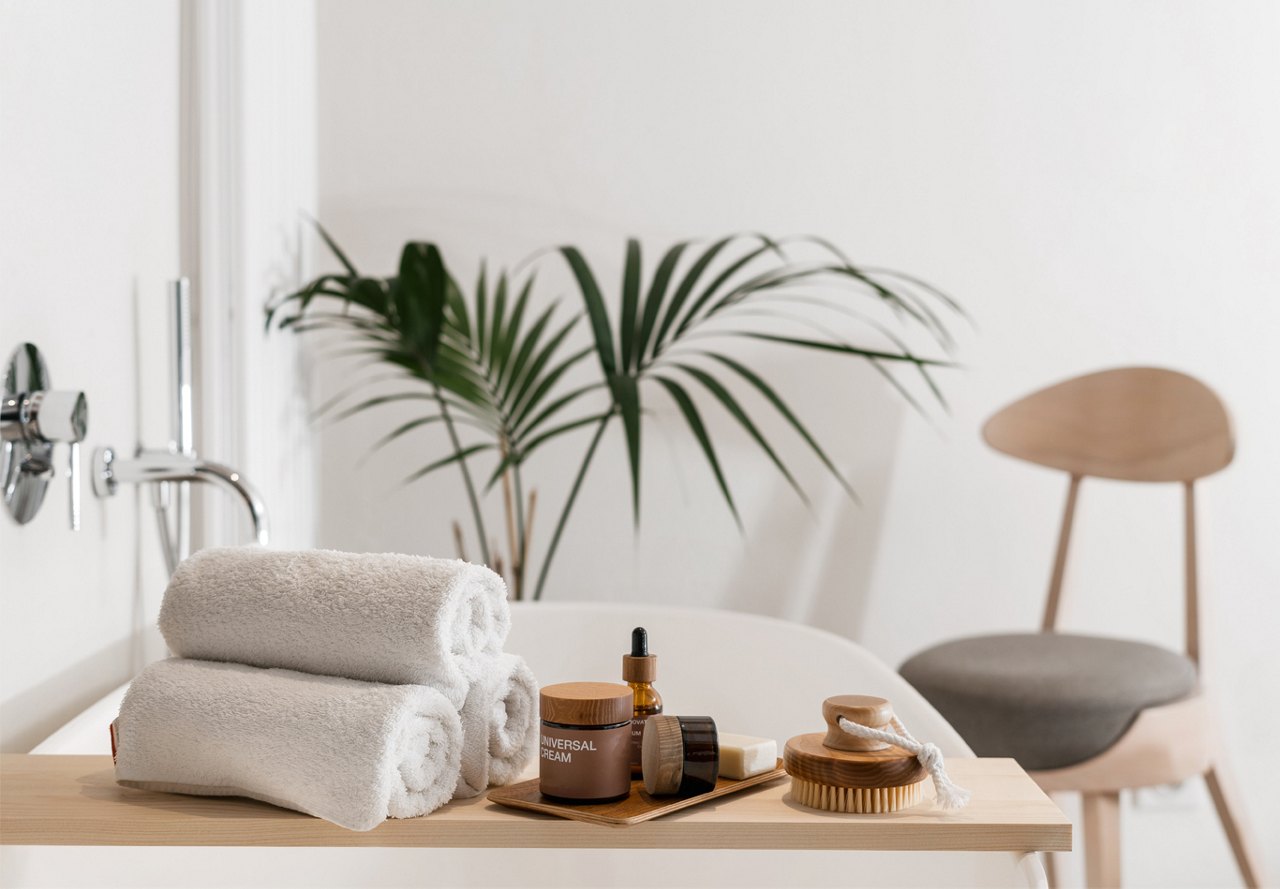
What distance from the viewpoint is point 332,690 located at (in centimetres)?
75

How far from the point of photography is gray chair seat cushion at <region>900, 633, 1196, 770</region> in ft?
5.49

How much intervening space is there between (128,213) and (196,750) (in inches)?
29.8

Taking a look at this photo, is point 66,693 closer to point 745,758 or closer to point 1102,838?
point 745,758

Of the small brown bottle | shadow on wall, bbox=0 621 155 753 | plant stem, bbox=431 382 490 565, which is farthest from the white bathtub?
plant stem, bbox=431 382 490 565

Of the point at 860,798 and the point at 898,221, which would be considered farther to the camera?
the point at 898,221

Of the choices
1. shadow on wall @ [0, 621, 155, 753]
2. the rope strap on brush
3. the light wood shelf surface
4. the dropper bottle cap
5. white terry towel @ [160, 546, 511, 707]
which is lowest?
shadow on wall @ [0, 621, 155, 753]

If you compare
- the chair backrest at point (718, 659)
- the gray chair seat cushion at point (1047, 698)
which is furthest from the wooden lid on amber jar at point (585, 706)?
the gray chair seat cushion at point (1047, 698)

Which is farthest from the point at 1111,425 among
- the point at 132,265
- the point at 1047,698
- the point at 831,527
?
the point at 132,265

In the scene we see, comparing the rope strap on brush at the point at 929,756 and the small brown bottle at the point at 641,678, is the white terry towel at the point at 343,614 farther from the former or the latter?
the rope strap on brush at the point at 929,756

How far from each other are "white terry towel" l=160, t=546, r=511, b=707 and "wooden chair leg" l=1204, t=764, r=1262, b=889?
149 centimetres

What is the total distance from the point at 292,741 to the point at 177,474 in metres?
0.61

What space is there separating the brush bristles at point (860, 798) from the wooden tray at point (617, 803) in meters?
0.06

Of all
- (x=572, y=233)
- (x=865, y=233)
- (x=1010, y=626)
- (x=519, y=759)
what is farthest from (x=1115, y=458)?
(x=519, y=759)

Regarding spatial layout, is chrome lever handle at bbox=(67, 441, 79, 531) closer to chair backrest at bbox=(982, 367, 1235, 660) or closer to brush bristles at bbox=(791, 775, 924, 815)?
brush bristles at bbox=(791, 775, 924, 815)
